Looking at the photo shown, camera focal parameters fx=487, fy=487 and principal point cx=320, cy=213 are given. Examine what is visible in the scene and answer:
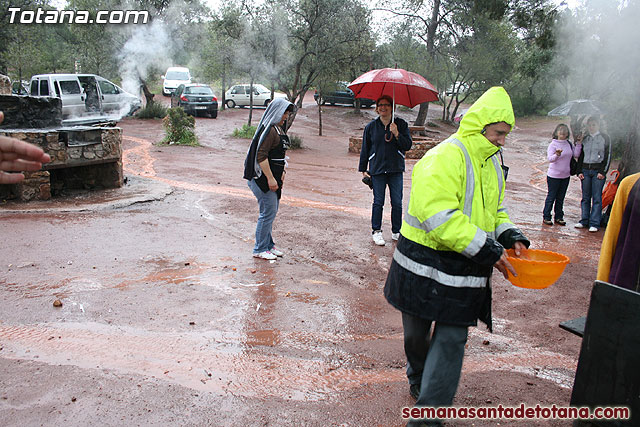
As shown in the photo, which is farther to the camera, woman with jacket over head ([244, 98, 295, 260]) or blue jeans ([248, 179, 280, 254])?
blue jeans ([248, 179, 280, 254])

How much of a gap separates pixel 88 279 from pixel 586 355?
13.2ft

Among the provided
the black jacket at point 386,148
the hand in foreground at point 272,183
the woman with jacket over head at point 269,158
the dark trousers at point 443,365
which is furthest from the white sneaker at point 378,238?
the dark trousers at point 443,365

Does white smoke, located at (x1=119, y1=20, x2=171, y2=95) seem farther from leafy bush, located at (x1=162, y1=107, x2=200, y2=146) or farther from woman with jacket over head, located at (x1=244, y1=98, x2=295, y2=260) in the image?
woman with jacket over head, located at (x1=244, y1=98, x2=295, y2=260)

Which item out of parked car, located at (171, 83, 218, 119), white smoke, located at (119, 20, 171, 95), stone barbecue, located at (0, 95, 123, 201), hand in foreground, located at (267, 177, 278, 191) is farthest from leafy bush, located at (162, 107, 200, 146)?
hand in foreground, located at (267, 177, 278, 191)

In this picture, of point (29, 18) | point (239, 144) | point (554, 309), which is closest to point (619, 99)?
point (239, 144)

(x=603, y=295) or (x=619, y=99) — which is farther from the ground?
(x=619, y=99)

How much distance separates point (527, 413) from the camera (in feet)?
9.22

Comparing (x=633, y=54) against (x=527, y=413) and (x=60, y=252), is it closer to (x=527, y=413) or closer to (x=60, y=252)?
(x=527, y=413)

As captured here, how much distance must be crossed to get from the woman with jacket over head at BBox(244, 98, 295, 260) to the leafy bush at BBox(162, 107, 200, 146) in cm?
1079

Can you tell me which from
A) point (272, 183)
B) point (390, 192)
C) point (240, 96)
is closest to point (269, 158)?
point (272, 183)

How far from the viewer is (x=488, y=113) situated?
2463 millimetres

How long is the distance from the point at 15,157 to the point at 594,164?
7444 millimetres

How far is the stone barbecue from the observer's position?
701 cm

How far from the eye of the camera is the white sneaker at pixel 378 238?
586cm
